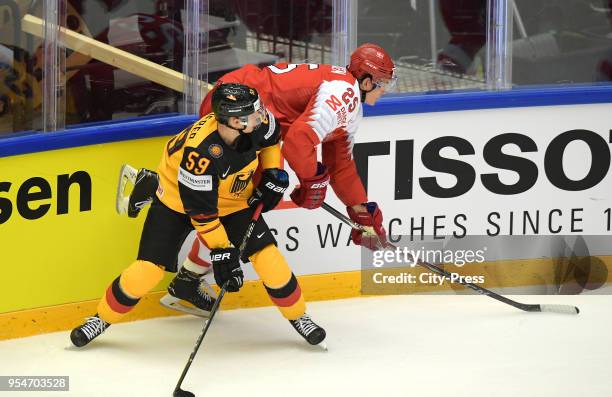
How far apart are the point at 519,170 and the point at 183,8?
5.71 feet

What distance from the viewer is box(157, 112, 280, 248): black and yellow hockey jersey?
15.6 feet

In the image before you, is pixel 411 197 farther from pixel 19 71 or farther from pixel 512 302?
pixel 19 71

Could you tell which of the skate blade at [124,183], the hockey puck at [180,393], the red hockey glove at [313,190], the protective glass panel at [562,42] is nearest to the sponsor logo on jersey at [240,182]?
the red hockey glove at [313,190]

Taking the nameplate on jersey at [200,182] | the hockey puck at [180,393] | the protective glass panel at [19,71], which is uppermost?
the protective glass panel at [19,71]

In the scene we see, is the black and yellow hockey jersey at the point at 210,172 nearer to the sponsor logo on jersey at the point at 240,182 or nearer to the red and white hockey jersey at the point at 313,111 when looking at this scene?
the sponsor logo on jersey at the point at 240,182

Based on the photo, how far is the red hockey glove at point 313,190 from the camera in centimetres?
511

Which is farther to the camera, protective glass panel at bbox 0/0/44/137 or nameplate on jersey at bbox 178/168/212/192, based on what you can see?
protective glass panel at bbox 0/0/44/137

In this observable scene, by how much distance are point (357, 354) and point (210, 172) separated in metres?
1.02

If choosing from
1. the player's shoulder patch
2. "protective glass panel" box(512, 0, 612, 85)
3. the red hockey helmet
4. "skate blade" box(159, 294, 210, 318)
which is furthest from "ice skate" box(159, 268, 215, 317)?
"protective glass panel" box(512, 0, 612, 85)

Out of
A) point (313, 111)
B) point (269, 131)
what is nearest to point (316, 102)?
point (313, 111)

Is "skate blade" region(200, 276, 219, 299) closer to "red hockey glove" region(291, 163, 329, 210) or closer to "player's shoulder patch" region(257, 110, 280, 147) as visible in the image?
"red hockey glove" region(291, 163, 329, 210)

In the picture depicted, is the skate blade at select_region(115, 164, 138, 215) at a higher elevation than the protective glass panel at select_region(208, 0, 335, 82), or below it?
below

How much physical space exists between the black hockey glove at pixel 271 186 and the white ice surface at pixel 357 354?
2.13ft

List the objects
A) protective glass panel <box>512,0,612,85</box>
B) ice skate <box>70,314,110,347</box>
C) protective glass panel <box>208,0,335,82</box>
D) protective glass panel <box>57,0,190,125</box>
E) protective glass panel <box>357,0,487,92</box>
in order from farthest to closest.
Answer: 1. protective glass panel <box>512,0,612,85</box>
2. protective glass panel <box>357,0,487,92</box>
3. protective glass panel <box>208,0,335,82</box>
4. protective glass panel <box>57,0,190,125</box>
5. ice skate <box>70,314,110,347</box>
